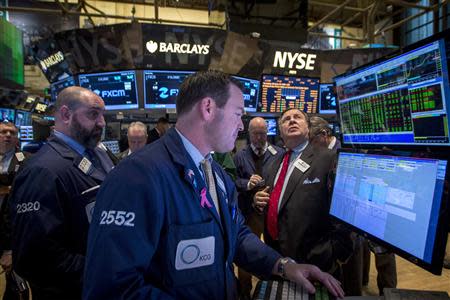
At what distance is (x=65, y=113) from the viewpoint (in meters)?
1.96

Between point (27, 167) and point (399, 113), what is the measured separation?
1791 mm

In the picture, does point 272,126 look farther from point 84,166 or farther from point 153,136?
point 84,166

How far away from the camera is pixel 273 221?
2289 mm

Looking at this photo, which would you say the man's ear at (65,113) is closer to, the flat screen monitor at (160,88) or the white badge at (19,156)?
the flat screen monitor at (160,88)

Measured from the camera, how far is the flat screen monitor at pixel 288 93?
545 cm

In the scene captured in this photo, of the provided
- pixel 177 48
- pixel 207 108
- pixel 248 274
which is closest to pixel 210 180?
pixel 207 108

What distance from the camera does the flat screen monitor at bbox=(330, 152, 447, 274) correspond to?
1.07 meters

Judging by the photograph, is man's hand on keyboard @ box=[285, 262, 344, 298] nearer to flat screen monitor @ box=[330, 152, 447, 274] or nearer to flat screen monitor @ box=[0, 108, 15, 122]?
flat screen monitor @ box=[330, 152, 447, 274]

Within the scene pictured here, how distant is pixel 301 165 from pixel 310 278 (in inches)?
42.1

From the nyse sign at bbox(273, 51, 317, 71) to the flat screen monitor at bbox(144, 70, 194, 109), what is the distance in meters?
1.85

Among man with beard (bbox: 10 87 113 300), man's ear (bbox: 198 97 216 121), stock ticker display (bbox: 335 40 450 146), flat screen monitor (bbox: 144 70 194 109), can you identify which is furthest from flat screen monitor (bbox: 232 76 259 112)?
man's ear (bbox: 198 97 216 121)

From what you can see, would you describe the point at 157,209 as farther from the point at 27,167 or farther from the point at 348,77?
the point at 348,77

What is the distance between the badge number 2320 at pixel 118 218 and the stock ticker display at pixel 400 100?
1163 millimetres

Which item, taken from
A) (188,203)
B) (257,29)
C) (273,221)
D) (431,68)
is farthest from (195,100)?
(257,29)
